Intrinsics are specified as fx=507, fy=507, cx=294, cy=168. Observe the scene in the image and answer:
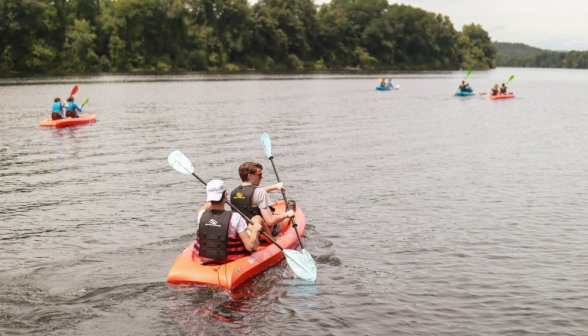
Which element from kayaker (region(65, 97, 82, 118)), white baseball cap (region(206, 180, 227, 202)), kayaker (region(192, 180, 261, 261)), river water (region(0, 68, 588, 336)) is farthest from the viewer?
kayaker (region(65, 97, 82, 118))

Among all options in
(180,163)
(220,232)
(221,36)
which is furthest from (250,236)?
(221,36)

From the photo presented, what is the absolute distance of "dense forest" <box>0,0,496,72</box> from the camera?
77062 mm

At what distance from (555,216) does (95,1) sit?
299ft

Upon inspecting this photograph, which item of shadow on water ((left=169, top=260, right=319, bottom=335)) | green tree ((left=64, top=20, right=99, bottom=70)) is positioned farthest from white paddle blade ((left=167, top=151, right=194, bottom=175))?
green tree ((left=64, top=20, right=99, bottom=70))

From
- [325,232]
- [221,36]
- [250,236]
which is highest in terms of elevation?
[221,36]

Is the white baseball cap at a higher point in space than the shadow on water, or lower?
higher

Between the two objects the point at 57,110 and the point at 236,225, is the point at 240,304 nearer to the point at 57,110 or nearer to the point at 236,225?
the point at 236,225

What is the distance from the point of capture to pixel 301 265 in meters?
7.86

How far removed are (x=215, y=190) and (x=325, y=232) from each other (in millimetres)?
4085

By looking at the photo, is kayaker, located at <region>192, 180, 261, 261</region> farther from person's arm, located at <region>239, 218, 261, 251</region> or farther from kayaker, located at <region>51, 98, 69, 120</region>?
kayaker, located at <region>51, 98, 69, 120</region>

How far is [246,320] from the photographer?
6594mm

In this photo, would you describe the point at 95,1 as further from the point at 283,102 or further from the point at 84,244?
the point at 84,244

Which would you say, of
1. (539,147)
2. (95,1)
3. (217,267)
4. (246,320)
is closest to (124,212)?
(217,267)

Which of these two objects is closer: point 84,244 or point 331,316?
point 331,316
